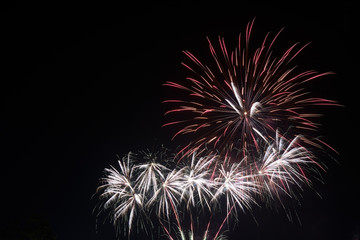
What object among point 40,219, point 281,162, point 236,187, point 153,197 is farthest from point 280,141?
point 40,219

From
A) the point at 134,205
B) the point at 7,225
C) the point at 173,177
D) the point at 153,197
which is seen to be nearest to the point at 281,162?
the point at 173,177

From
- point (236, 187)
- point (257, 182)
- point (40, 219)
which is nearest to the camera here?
point (257, 182)

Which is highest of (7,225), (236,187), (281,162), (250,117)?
(250,117)

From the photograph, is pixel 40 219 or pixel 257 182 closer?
pixel 257 182

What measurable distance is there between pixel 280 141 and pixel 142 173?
9.53 metres

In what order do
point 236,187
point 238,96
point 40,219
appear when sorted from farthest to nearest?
point 40,219 < point 236,187 < point 238,96

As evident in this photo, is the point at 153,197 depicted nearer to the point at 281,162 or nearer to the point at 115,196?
the point at 115,196

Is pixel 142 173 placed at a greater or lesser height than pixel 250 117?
lesser

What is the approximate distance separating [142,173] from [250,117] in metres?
8.79

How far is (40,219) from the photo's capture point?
1393 inches

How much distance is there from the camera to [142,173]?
22.4m

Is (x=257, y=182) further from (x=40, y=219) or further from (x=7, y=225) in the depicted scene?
(x=7, y=225)

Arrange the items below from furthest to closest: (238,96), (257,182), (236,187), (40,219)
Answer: (40,219) < (236,187) < (257,182) < (238,96)

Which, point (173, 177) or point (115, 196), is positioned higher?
point (173, 177)
